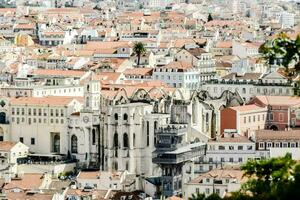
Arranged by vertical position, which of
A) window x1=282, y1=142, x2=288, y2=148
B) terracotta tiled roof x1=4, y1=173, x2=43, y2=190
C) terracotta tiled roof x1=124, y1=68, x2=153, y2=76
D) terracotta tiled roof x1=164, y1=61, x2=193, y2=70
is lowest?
terracotta tiled roof x1=4, y1=173, x2=43, y2=190

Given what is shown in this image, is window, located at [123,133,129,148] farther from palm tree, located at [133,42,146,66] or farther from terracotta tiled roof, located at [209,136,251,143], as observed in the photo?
palm tree, located at [133,42,146,66]

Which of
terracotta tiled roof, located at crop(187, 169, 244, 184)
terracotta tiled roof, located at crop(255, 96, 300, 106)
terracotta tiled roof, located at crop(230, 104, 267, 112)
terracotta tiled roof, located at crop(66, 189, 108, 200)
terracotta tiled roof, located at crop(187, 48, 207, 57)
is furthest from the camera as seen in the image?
terracotta tiled roof, located at crop(187, 48, 207, 57)

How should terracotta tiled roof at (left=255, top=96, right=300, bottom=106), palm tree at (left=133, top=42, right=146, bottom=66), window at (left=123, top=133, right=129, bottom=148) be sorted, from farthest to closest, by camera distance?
palm tree at (left=133, top=42, right=146, bottom=66) → terracotta tiled roof at (left=255, top=96, right=300, bottom=106) → window at (left=123, top=133, right=129, bottom=148)

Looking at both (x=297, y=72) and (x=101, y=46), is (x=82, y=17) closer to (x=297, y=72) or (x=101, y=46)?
(x=101, y=46)

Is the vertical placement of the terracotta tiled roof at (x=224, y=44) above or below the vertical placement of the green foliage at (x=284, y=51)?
below

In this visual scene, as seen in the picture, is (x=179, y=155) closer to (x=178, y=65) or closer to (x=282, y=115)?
(x=282, y=115)

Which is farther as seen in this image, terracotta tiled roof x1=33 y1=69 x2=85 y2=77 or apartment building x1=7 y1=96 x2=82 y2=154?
terracotta tiled roof x1=33 y1=69 x2=85 y2=77

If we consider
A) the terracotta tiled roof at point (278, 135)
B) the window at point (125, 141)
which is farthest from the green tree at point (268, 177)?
the window at point (125, 141)

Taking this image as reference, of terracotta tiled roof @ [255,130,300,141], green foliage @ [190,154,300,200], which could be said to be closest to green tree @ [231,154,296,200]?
green foliage @ [190,154,300,200]

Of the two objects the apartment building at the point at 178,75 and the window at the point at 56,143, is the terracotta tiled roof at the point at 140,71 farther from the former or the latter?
the window at the point at 56,143
